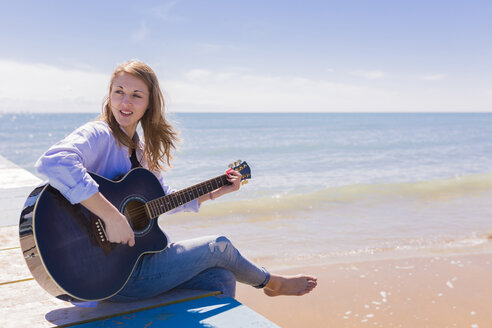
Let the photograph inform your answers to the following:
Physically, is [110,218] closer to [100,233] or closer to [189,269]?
[100,233]

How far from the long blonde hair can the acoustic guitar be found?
0.26 m

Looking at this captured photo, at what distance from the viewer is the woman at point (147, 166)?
2121 millimetres

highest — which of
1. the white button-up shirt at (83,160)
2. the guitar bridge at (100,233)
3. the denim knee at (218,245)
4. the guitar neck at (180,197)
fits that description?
the white button-up shirt at (83,160)

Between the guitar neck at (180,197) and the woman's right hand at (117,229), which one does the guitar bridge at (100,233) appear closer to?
the woman's right hand at (117,229)

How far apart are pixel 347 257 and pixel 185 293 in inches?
130

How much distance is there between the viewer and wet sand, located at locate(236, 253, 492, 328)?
3.63 meters

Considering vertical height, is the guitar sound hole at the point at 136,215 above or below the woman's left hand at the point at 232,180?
below

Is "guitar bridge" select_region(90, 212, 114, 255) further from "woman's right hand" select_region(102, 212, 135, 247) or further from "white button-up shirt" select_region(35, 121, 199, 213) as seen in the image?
"white button-up shirt" select_region(35, 121, 199, 213)

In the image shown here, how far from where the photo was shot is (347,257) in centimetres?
527

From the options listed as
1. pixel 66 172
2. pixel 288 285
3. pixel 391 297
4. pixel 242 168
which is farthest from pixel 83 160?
pixel 391 297

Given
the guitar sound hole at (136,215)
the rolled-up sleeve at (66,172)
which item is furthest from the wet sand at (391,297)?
the rolled-up sleeve at (66,172)

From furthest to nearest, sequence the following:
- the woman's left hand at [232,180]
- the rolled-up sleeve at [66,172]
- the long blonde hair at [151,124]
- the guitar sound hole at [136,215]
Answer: the woman's left hand at [232,180] → the long blonde hair at [151,124] → the guitar sound hole at [136,215] → the rolled-up sleeve at [66,172]

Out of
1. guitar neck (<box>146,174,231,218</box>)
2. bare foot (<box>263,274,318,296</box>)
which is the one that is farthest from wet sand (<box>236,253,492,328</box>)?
guitar neck (<box>146,174,231,218</box>)

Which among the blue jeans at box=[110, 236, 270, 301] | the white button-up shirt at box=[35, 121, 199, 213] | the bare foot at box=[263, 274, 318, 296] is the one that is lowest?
the bare foot at box=[263, 274, 318, 296]
